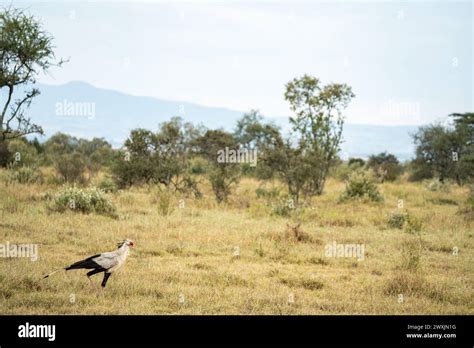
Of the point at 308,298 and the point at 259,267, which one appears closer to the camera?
the point at 308,298

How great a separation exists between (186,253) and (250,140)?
46508mm

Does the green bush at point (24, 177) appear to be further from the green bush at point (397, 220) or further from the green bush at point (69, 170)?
the green bush at point (397, 220)

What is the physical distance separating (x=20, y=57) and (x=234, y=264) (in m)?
9.00

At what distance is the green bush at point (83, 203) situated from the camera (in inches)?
666

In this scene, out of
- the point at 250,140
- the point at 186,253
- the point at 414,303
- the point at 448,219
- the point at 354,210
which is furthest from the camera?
the point at 250,140

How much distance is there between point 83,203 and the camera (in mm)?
17125

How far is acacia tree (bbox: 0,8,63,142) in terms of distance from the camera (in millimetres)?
15461

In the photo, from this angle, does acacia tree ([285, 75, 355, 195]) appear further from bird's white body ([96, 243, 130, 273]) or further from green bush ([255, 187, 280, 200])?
bird's white body ([96, 243, 130, 273])

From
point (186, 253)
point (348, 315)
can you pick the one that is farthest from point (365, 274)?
point (186, 253)

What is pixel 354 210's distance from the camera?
71.3 ft

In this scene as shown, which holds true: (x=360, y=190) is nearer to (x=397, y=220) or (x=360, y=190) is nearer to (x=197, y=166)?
(x=397, y=220)
